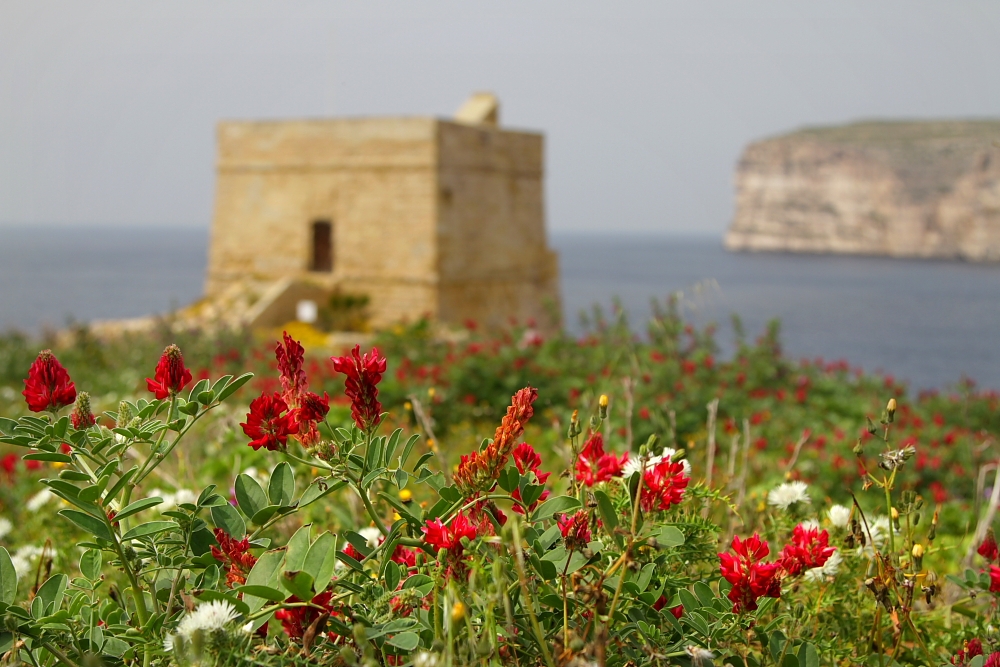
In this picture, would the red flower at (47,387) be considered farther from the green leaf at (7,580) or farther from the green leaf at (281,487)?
the green leaf at (281,487)

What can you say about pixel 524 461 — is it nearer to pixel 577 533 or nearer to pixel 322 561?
pixel 577 533

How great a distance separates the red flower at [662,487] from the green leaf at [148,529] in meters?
0.81

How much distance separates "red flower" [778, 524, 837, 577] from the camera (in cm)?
180

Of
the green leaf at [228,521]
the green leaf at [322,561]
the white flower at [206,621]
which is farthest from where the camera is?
the green leaf at [228,521]

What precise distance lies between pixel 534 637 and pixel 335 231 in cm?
1586

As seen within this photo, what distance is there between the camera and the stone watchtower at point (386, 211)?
16.2 m

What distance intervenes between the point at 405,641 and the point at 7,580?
67 cm

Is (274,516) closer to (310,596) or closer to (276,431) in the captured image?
(276,431)

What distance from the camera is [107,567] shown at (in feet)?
9.11

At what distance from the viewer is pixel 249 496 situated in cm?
167

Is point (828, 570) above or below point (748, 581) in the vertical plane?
below

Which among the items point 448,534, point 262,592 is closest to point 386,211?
point 448,534

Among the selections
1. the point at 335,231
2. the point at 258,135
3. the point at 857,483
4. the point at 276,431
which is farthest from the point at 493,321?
the point at 276,431

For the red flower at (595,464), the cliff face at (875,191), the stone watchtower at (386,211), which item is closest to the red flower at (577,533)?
the red flower at (595,464)
